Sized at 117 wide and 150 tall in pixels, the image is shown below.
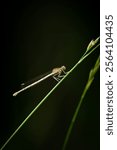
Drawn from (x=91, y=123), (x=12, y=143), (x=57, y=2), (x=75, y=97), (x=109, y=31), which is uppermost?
(x=57, y=2)

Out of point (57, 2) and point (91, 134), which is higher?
point (57, 2)

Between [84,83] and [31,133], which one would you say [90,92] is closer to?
[84,83]

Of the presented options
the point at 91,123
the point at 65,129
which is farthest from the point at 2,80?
the point at 91,123

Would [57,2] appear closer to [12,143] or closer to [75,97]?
[75,97]

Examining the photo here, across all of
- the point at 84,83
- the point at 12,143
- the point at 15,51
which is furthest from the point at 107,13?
the point at 12,143

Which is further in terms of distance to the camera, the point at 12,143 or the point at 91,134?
the point at 91,134

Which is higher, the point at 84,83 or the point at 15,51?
the point at 15,51
